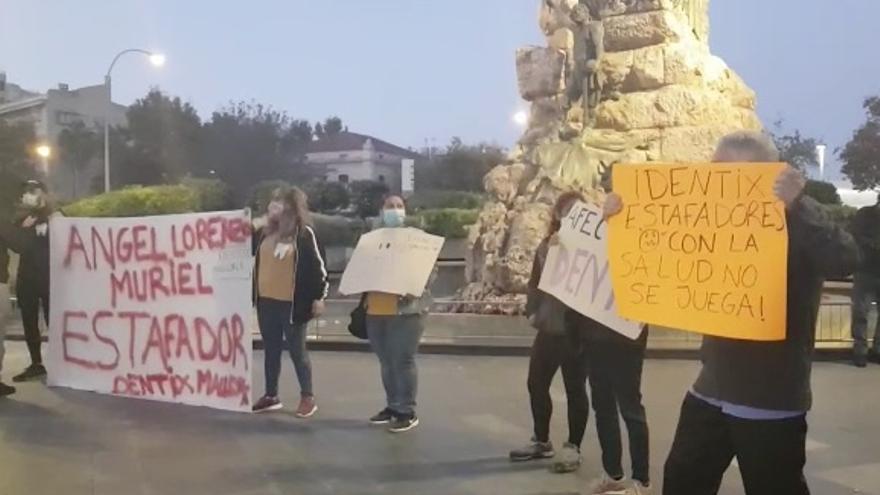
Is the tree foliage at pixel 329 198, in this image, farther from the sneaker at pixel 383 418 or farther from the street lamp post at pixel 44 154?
the sneaker at pixel 383 418

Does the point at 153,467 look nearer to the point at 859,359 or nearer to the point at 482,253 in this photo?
the point at 859,359

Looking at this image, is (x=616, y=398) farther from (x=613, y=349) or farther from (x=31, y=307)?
(x=31, y=307)

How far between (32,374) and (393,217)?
175 inches

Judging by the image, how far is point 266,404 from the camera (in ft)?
28.4

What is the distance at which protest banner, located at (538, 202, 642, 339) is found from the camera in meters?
5.73

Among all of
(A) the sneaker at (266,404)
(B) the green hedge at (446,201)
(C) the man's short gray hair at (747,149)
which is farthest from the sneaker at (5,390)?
(B) the green hedge at (446,201)

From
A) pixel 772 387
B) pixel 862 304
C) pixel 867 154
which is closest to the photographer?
pixel 772 387

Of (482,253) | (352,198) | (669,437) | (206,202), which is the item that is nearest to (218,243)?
(669,437)

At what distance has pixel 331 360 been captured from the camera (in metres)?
12.2

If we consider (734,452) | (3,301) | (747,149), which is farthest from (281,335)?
(747,149)

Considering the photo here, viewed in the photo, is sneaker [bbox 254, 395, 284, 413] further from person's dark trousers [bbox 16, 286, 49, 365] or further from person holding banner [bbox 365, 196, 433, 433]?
person's dark trousers [bbox 16, 286, 49, 365]

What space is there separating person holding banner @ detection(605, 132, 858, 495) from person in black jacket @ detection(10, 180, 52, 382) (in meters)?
7.59

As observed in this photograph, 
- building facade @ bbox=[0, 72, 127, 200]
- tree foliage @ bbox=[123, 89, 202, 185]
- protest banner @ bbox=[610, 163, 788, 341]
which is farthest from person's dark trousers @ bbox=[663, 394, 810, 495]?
tree foliage @ bbox=[123, 89, 202, 185]

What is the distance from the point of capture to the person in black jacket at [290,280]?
27.0ft
